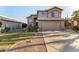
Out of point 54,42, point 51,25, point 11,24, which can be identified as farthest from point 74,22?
point 11,24

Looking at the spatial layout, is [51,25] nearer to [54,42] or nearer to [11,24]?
[54,42]

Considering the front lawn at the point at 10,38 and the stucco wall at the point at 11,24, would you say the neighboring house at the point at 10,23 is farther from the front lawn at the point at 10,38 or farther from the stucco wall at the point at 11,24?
the front lawn at the point at 10,38

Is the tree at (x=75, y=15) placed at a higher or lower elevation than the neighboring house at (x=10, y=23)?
higher

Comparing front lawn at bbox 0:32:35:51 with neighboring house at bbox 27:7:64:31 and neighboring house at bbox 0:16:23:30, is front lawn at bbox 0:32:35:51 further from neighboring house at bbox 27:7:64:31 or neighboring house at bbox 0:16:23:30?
neighboring house at bbox 27:7:64:31

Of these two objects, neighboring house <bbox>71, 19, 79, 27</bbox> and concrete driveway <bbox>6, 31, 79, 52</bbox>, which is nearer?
concrete driveway <bbox>6, 31, 79, 52</bbox>

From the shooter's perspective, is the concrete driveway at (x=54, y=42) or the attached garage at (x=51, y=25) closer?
the concrete driveway at (x=54, y=42)

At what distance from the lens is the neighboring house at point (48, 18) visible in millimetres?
3525

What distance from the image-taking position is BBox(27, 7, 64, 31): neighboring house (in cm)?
353

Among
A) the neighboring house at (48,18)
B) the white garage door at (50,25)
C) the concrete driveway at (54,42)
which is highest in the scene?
the neighboring house at (48,18)

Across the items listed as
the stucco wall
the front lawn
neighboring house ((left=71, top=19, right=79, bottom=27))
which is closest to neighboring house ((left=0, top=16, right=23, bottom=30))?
the stucco wall

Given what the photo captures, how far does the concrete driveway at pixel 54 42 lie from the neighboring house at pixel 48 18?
17 centimetres

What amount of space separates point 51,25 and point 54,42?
420 millimetres

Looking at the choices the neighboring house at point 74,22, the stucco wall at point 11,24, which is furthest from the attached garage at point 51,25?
the stucco wall at point 11,24

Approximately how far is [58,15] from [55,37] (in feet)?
1.70
